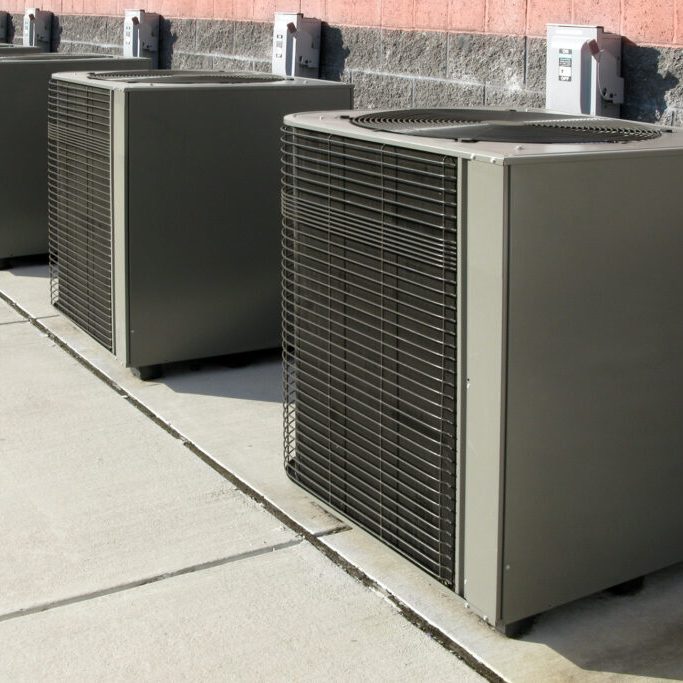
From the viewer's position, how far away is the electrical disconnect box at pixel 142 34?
8.30 m

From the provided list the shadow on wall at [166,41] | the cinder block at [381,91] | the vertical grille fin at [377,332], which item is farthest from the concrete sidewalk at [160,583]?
the shadow on wall at [166,41]

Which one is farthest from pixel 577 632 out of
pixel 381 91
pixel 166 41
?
pixel 166 41

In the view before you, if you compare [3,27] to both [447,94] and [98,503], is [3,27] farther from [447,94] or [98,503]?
[98,503]

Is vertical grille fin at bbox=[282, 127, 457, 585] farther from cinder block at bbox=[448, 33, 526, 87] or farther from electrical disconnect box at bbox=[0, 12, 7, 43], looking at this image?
electrical disconnect box at bbox=[0, 12, 7, 43]

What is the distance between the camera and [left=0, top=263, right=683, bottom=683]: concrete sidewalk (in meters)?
2.87

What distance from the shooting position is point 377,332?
10.6ft

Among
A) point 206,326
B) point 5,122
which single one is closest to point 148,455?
point 206,326

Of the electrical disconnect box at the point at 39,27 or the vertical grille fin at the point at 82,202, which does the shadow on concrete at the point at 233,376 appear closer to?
the vertical grille fin at the point at 82,202

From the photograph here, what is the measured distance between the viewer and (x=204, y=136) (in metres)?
4.85

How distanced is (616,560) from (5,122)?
475 centimetres

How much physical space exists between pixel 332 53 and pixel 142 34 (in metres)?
2.38

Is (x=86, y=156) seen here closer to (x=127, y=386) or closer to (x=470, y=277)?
(x=127, y=386)

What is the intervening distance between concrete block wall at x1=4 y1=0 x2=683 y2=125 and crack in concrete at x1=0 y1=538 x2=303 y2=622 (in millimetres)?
2205

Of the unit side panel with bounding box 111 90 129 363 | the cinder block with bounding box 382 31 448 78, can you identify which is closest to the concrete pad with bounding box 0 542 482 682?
the unit side panel with bounding box 111 90 129 363
